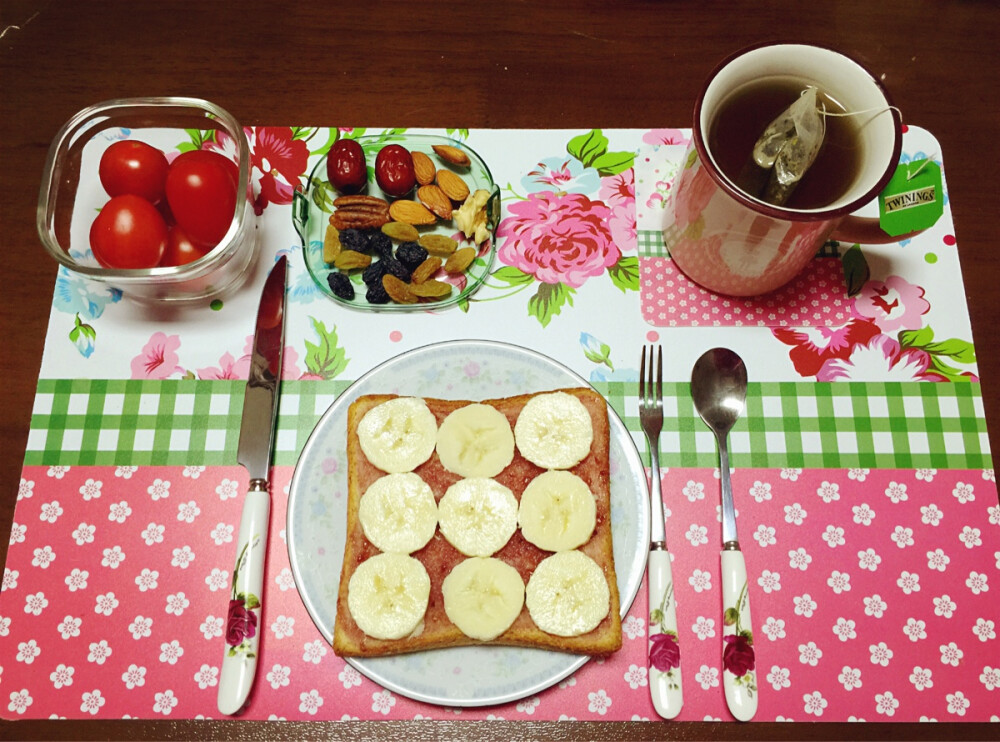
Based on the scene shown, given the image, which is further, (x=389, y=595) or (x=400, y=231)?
(x=400, y=231)

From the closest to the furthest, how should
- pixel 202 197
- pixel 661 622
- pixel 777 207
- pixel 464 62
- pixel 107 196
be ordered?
pixel 777 207 < pixel 661 622 < pixel 202 197 < pixel 107 196 < pixel 464 62

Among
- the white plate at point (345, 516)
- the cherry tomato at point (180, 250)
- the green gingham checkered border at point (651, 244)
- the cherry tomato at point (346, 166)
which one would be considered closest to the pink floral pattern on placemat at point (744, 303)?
the green gingham checkered border at point (651, 244)

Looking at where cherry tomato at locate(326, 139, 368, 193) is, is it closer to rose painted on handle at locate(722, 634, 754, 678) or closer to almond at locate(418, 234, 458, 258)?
almond at locate(418, 234, 458, 258)

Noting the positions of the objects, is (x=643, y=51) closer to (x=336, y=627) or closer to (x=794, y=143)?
(x=794, y=143)

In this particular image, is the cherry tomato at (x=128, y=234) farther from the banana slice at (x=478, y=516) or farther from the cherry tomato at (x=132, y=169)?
the banana slice at (x=478, y=516)

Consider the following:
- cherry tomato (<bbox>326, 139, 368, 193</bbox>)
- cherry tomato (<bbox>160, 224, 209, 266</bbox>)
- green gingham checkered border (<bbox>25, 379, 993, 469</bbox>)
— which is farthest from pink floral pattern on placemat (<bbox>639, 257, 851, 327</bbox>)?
cherry tomato (<bbox>160, 224, 209, 266</bbox>)

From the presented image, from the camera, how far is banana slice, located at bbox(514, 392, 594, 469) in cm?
119

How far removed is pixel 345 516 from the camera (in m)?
1.22

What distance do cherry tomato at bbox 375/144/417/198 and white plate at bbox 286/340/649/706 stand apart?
1.12ft

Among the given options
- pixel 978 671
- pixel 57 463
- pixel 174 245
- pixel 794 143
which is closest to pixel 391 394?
pixel 174 245

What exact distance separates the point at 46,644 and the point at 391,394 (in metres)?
0.73

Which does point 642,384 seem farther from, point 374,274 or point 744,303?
point 374,274

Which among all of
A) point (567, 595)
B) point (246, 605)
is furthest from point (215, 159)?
point (567, 595)

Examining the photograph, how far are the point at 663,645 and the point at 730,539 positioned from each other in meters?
0.22
